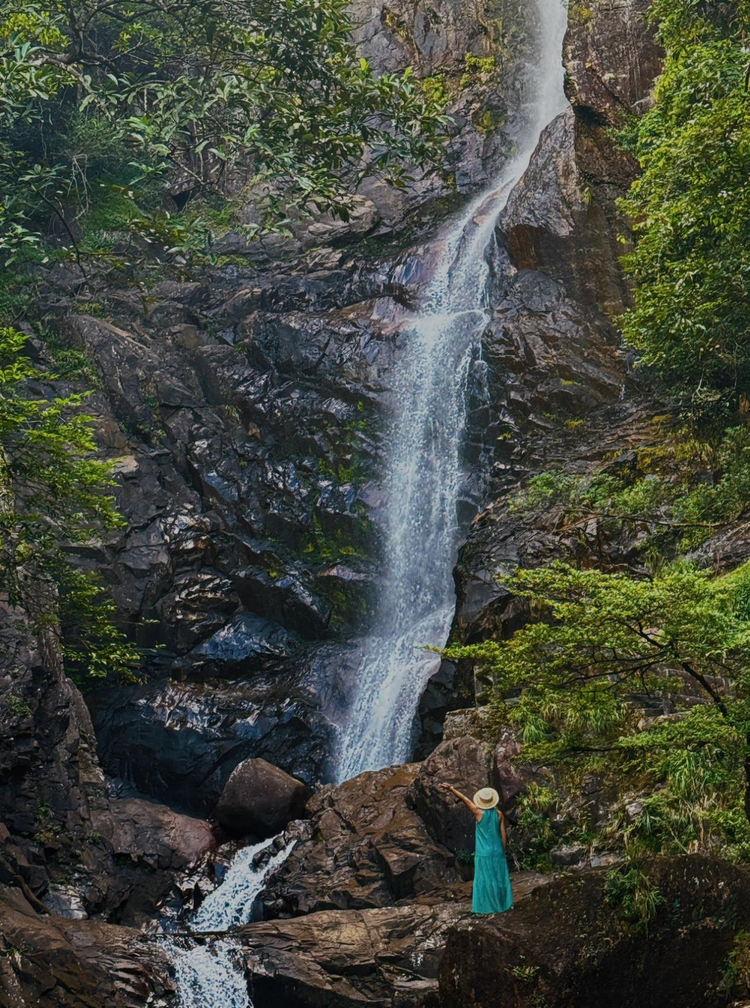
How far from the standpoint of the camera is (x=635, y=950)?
23.4ft

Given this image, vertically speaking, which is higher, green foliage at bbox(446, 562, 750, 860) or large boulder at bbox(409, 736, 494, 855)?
green foliage at bbox(446, 562, 750, 860)

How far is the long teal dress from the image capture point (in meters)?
8.24

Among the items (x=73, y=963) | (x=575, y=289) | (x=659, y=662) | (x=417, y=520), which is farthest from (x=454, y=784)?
(x=575, y=289)

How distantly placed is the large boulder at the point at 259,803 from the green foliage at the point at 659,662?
26.6 feet

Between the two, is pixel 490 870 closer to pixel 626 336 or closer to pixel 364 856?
pixel 364 856

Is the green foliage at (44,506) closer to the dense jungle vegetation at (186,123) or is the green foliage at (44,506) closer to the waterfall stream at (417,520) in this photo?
the dense jungle vegetation at (186,123)

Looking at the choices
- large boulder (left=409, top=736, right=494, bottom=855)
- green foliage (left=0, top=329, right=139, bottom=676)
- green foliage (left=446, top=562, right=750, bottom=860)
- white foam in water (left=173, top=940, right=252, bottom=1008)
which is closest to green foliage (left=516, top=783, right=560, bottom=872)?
large boulder (left=409, top=736, right=494, bottom=855)

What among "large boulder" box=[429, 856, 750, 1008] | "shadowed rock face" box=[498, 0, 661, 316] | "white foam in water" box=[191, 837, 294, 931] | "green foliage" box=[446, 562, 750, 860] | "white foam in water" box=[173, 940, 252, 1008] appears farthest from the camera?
"shadowed rock face" box=[498, 0, 661, 316]

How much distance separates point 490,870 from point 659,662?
282cm

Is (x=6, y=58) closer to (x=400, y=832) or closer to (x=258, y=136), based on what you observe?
(x=258, y=136)

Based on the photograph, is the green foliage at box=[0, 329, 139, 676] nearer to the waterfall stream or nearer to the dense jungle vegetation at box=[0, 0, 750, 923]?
the dense jungle vegetation at box=[0, 0, 750, 923]

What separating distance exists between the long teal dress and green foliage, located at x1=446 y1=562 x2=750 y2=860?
815mm

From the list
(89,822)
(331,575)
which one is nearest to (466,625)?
(331,575)

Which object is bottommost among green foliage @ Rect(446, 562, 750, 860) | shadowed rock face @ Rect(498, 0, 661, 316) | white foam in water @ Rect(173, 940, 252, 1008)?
white foam in water @ Rect(173, 940, 252, 1008)
